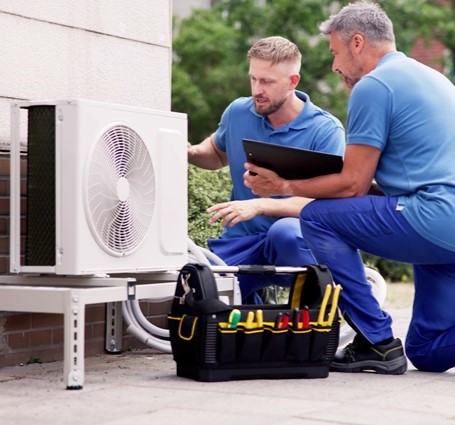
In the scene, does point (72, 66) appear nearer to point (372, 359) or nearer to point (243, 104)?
point (243, 104)

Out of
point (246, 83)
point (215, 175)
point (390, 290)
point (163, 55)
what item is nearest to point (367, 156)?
point (163, 55)

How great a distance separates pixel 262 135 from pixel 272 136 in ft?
0.20

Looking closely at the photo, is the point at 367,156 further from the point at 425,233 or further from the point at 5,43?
the point at 5,43

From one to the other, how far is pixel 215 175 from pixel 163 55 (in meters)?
1.61

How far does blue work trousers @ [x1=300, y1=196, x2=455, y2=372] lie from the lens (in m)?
4.89

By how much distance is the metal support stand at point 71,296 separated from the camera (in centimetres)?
428

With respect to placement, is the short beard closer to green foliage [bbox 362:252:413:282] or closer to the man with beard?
the man with beard

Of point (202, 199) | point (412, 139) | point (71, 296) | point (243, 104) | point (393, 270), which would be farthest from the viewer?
point (393, 270)

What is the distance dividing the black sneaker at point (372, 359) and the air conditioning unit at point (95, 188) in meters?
0.87

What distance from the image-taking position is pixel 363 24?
5156 mm

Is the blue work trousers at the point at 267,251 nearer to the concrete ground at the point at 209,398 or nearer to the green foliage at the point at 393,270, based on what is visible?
the concrete ground at the point at 209,398

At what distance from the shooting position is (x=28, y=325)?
16.5ft

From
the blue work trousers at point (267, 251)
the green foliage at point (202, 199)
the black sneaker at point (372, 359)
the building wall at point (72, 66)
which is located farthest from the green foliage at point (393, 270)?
the black sneaker at point (372, 359)

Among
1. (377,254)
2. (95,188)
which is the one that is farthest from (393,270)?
(95,188)
